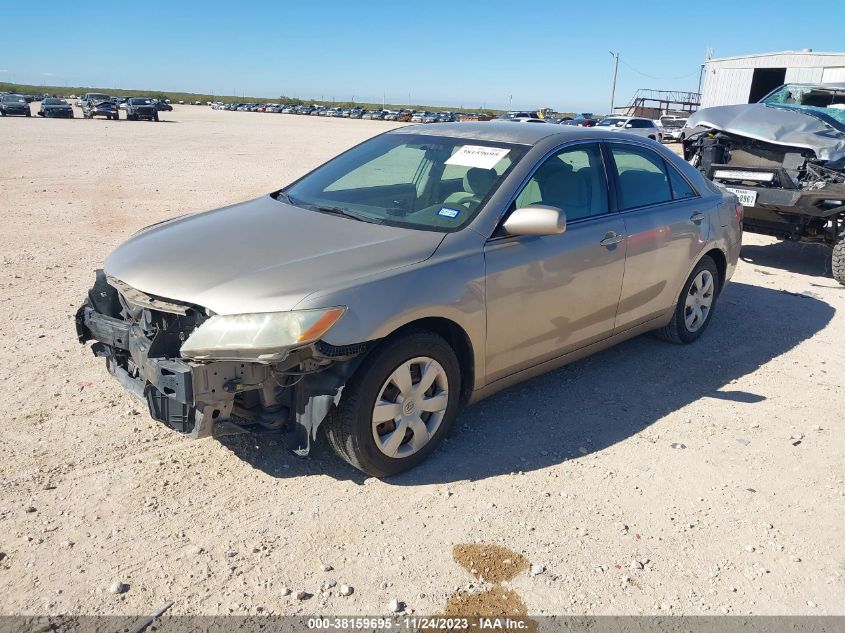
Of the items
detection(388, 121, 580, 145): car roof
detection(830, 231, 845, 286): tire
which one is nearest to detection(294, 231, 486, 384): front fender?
detection(388, 121, 580, 145): car roof

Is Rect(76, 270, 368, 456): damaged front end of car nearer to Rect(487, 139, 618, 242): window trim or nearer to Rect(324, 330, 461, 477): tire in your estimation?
Rect(324, 330, 461, 477): tire

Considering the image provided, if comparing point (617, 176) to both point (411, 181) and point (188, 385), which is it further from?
point (188, 385)

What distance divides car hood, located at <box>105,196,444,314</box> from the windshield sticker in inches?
27.8

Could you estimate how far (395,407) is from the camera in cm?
332

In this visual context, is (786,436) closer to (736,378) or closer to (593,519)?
(736,378)

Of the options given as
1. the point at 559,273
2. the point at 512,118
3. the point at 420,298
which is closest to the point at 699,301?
the point at 559,273

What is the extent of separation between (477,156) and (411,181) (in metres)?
0.47

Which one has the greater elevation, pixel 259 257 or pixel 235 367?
pixel 259 257

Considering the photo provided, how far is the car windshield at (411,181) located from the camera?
381 cm

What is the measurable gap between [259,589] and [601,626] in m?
1.32

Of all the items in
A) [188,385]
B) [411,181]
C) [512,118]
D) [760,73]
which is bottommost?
[188,385]

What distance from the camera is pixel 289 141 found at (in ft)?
96.6

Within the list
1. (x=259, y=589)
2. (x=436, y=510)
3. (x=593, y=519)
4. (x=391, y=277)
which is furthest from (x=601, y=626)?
(x=391, y=277)

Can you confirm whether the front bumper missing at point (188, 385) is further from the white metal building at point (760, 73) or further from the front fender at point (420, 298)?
the white metal building at point (760, 73)
